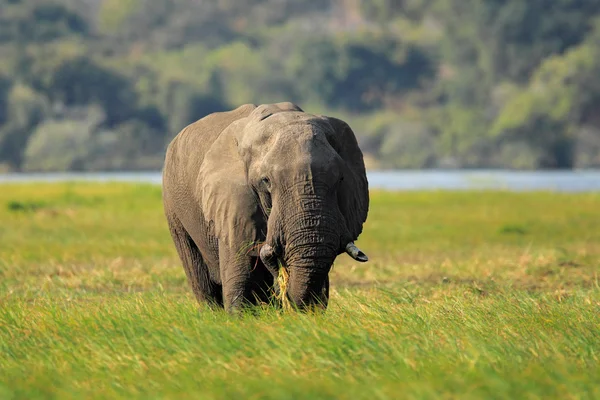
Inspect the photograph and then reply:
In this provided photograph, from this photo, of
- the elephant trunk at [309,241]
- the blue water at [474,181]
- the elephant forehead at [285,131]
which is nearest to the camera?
the elephant trunk at [309,241]

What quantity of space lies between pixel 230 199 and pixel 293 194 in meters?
0.60

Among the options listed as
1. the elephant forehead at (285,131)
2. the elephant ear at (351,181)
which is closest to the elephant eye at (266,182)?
the elephant forehead at (285,131)

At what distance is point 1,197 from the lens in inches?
1258

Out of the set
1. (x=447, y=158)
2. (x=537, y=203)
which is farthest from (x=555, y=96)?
(x=537, y=203)

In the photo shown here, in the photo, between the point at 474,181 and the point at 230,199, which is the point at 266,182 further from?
the point at 474,181

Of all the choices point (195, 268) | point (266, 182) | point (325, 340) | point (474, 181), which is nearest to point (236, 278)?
point (266, 182)

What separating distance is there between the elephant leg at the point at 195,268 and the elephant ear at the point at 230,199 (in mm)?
1143

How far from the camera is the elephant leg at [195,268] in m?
9.23

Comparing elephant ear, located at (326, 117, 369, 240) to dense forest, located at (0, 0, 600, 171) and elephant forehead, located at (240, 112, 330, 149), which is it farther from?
dense forest, located at (0, 0, 600, 171)

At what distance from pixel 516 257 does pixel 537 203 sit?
14679mm

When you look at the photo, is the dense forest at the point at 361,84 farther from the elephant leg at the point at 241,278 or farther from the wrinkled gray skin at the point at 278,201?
the elephant leg at the point at 241,278

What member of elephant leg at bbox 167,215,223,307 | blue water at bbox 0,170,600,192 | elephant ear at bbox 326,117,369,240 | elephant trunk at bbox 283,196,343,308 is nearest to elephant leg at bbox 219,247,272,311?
elephant trunk at bbox 283,196,343,308

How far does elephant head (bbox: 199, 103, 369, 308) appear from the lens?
730 centimetres

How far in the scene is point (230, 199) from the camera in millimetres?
7777
